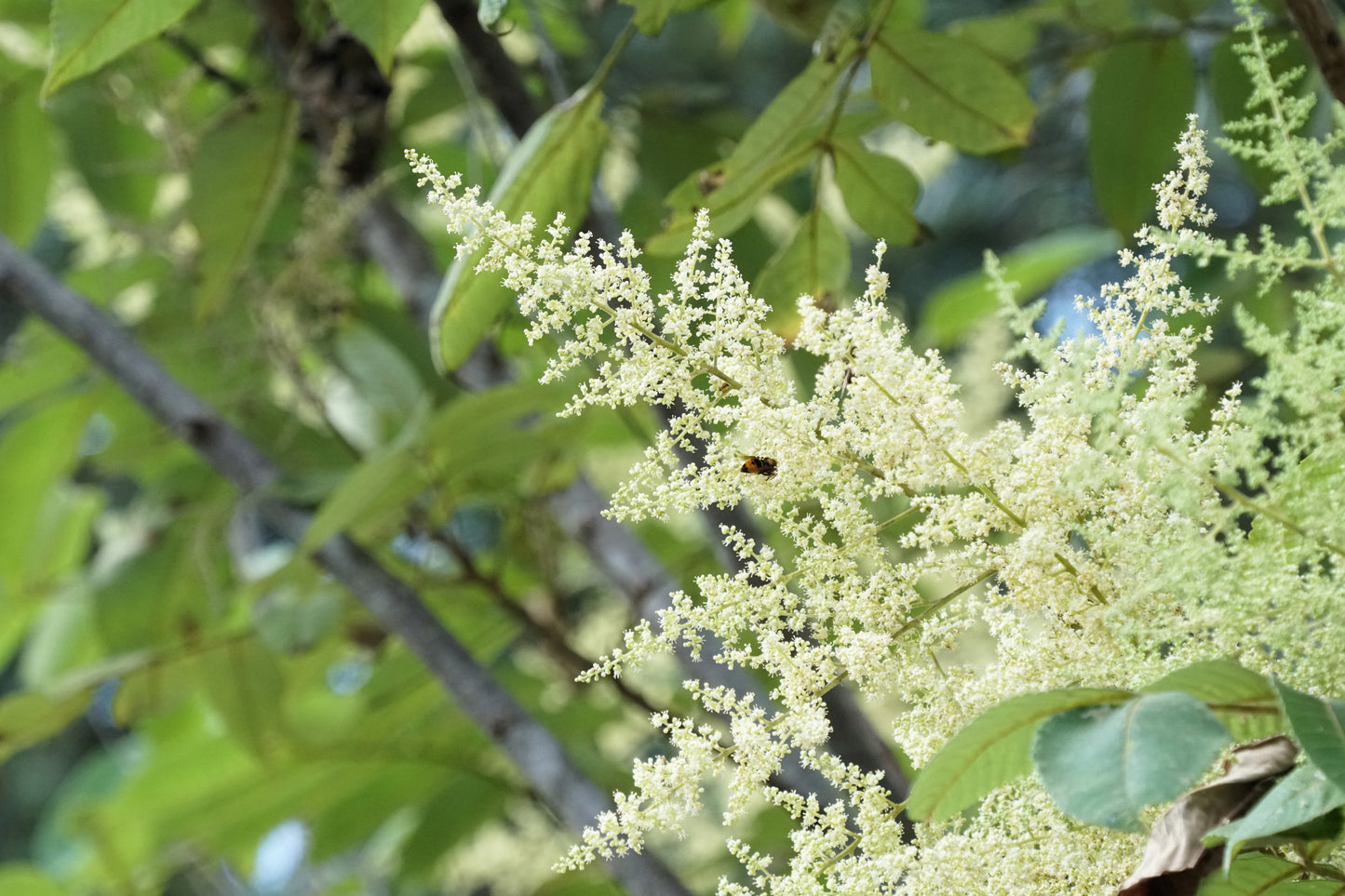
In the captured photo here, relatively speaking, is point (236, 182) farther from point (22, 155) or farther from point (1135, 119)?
point (1135, 119)

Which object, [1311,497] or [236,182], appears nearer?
[1311,497]

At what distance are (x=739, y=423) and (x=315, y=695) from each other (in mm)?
1145

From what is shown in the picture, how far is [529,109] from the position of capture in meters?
0.74

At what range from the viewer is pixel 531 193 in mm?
588

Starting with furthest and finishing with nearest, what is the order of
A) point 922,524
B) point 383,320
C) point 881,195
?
point 383,320
point 881,195
point 922,524

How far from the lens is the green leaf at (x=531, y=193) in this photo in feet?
1.87

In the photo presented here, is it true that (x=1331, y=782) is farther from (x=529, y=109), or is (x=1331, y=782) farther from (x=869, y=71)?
(x=529, y=109)

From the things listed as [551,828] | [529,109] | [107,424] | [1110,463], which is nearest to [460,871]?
[551,828]

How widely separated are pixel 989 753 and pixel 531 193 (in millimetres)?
353

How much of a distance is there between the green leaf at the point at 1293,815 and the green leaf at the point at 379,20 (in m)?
0.44

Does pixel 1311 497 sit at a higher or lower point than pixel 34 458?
lower

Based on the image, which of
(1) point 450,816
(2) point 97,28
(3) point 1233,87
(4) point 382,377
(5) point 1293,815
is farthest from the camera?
(1) point 450,816

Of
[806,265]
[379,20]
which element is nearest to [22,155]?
[379,20]

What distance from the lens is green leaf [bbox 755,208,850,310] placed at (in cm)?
63
